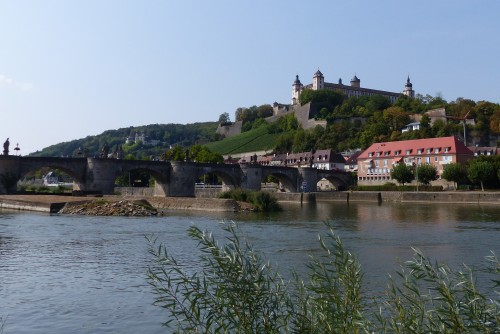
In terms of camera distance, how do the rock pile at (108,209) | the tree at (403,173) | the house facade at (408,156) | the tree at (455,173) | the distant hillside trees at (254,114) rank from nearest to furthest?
the rock pile at (108,209) < the tree at (455,173) < the tree at (403,173) < the house facade at (408,156) < the distant hillside trees at (254,114)

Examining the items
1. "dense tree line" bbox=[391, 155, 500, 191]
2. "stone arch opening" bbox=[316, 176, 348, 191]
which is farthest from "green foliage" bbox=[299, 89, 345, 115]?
"dense tree line" bbox=[391, 155, 500, 191]

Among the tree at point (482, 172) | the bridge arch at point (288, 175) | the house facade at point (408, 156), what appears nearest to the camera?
the tree at point (482, 172)

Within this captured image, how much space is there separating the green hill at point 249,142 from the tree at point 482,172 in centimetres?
6148

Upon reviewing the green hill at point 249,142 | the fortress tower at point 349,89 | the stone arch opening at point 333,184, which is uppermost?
the fortress tower at point 349,89

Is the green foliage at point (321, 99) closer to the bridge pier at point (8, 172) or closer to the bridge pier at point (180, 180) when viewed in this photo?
the bridge pier at point (180, 180)

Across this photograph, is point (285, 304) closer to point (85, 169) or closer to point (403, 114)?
point (85, 169)

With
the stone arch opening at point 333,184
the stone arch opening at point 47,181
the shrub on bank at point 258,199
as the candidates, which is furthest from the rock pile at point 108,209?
the stone arch opening at point 333,184

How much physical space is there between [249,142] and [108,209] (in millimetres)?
91524

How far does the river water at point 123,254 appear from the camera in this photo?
11164 mm

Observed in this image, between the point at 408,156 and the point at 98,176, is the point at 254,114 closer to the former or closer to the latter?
the point at 408,156

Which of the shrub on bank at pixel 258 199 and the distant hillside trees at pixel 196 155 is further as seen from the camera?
the distant hillside trees at pixel 196 155

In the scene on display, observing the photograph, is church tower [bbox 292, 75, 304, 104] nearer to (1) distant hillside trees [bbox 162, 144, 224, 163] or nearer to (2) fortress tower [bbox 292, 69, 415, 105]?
(2) fortress tower [bbox 292, 69, 415, 105]

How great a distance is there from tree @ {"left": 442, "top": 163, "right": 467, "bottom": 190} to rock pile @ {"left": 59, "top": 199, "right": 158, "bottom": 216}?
37.9 meters

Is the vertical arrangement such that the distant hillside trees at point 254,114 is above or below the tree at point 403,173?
above
